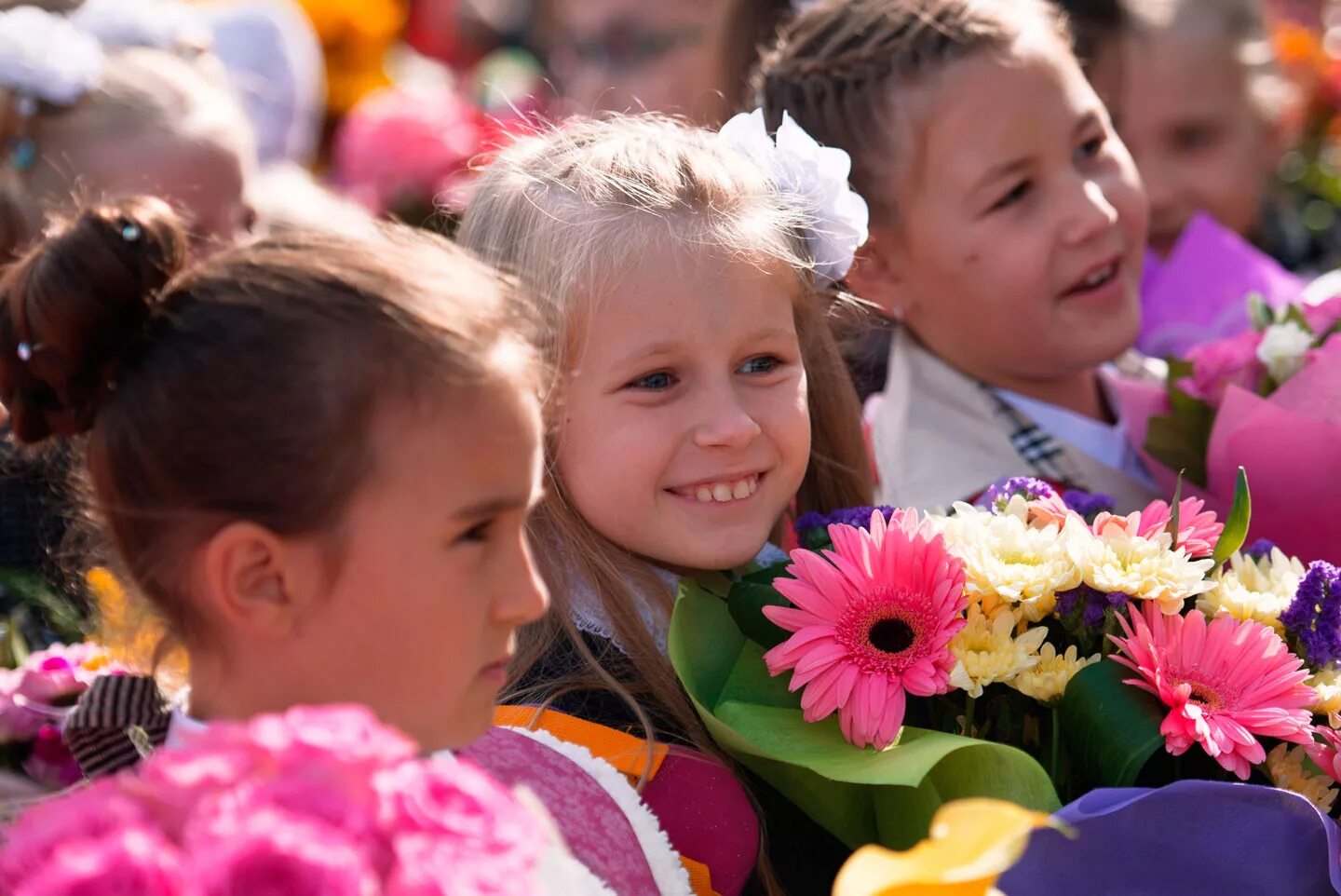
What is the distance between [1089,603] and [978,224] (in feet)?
3.41

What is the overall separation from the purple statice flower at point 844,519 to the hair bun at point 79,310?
75cm

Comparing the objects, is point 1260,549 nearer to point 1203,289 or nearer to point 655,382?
point 655,382

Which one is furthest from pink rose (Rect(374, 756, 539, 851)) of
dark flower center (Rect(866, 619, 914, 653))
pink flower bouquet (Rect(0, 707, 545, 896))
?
dark flower center (Rect(866, 619, 914, 653))

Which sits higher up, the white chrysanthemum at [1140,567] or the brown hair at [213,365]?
the brown hair at [213,365]

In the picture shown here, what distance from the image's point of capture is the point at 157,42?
321 cm

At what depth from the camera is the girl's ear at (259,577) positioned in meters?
1.32

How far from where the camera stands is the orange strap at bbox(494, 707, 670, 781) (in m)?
1.66

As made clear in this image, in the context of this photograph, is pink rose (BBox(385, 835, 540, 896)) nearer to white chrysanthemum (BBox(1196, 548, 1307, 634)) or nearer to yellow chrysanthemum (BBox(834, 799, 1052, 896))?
yellow chrysanthemum (BBox(834, 799, 1052, 896))

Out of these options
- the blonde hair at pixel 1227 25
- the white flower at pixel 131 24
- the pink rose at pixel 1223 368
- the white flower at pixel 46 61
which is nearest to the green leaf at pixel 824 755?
the pink rose at pixel 1223 368

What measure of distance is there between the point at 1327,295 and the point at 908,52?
76 cm

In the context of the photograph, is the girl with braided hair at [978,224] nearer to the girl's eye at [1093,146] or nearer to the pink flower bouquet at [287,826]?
the girl's eye at [1093,146]

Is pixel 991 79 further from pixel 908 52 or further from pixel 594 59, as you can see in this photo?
pixel 594 59

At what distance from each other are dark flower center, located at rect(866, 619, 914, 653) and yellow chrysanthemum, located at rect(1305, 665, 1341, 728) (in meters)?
0.41

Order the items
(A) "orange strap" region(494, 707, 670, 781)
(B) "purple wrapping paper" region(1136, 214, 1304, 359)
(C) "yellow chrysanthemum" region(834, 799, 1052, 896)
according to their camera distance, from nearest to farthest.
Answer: (C) "yellow chrysanthemum" region(834, 799, 1052, 896) → (A) "orange strap" region(494, 707, 670, 781) → (B) "purple wrapping paper" region(1136, 214, 1304, 359)
